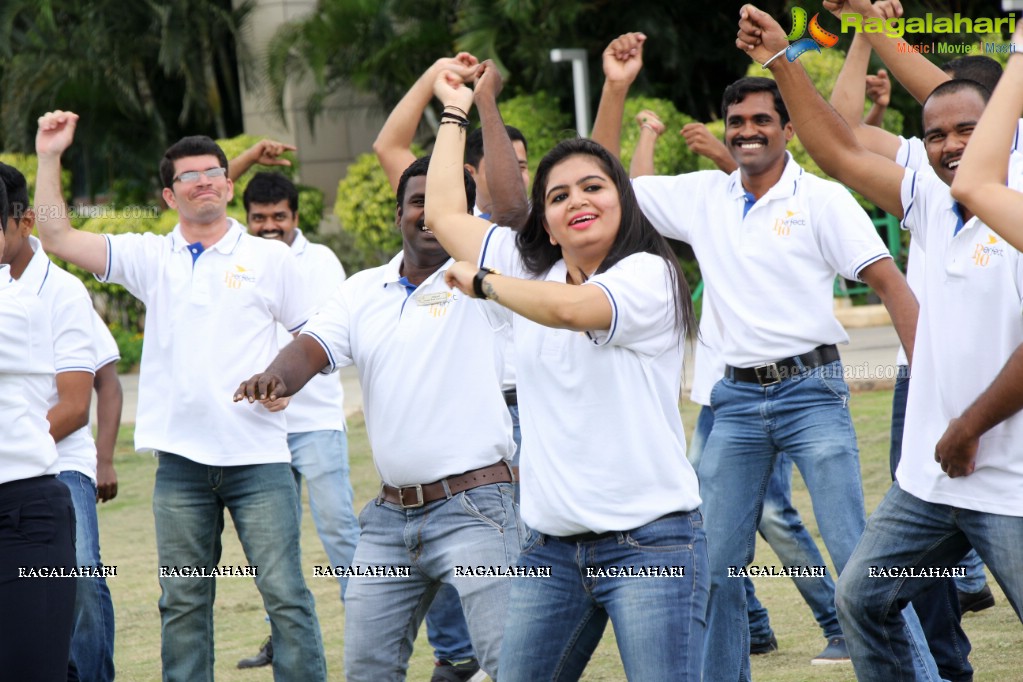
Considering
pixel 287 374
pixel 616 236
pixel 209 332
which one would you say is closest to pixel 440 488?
pixel 287 374

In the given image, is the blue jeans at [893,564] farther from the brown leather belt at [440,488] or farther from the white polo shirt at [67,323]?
the white polo shirt at [67,323]

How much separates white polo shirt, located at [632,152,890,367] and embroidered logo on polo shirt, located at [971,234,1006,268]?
1.24m

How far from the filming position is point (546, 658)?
3.89m

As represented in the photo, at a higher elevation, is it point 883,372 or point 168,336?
point 168,336

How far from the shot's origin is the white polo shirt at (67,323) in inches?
213

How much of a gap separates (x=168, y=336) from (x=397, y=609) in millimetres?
1757

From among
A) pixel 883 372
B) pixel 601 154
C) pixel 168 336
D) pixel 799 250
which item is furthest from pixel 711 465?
pixel 883 372

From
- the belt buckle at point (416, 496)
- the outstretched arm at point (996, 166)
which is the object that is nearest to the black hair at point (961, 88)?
the outstretched arm at point (996, 166)

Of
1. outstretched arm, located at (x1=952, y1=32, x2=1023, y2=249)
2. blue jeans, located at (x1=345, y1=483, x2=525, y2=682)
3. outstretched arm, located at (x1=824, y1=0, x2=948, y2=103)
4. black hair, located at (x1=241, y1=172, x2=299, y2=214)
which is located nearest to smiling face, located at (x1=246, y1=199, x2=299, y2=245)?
black hair, located at (x1=241, y1=172, x2=299, y2=214)

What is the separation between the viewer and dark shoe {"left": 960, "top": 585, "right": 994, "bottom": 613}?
6625mm

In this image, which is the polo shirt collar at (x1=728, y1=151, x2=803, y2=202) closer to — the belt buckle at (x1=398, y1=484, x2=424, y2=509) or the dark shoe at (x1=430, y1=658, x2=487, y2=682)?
the belt buckle at (x1=398, y1=484, x2=424, y2=509)

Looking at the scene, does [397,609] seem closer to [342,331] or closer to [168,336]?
[342,331]

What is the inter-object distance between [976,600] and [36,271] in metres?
4.52

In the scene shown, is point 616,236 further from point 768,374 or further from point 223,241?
point 223,241
